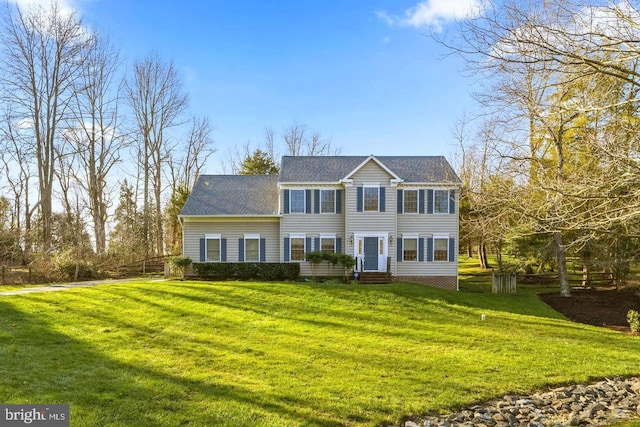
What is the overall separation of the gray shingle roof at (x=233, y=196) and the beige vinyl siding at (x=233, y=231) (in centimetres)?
48

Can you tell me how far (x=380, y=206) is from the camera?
754 inches

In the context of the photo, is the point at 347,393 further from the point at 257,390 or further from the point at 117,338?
the point at 117,338

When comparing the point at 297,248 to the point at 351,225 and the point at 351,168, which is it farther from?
the point at 351,168

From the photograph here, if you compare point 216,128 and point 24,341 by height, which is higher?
point 216,128

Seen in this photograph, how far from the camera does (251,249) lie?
65.7 feet

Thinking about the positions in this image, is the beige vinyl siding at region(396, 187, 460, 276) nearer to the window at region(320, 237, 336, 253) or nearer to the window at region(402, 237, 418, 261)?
the window at region(402, 237, 418, 261)

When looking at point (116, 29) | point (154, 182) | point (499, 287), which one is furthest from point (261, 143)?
point (499, 287)

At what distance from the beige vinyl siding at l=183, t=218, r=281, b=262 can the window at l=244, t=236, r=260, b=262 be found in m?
0.34

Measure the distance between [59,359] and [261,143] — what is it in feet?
108

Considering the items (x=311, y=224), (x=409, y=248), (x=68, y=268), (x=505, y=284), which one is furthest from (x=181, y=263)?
(x=505, y=284)

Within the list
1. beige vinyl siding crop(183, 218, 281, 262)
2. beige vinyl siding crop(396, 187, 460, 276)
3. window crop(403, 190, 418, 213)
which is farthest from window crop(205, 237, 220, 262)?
window crop(403, 190, 418, 213)

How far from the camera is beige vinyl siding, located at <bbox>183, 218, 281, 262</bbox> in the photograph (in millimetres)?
19875

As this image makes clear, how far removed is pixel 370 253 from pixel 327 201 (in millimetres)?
3665

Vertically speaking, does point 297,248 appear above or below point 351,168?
below
